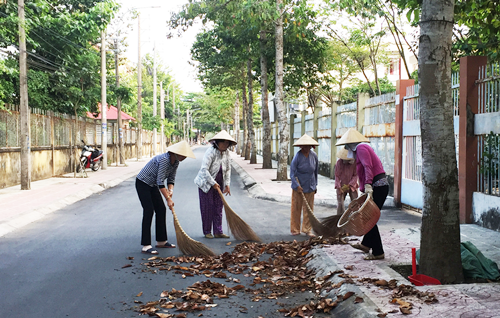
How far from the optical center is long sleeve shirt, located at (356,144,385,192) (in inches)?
243

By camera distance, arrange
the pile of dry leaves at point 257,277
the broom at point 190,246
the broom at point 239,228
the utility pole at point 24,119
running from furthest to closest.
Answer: the utility pole at point 24,119 < the broom at point 239,228 < the broom at point 190,246 < the pile of dry leaves at point 257,277

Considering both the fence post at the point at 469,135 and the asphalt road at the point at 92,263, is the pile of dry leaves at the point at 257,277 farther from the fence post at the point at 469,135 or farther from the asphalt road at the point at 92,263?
the fence post at the point at 469,135

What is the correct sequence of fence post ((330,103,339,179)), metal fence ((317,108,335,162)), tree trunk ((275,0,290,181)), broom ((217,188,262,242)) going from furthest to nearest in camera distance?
metal fence ((317,108,335,162))
fence post ((330,103,339,179))
tree trunk ((275,0,290,181))
broom ((217,188,262,242))

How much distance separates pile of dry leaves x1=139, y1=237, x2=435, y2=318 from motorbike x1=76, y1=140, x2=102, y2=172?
16.4 meters

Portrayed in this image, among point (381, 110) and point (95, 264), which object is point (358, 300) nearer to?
point (95, 264)

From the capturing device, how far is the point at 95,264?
20.9 ft

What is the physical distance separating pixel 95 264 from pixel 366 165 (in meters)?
3.54

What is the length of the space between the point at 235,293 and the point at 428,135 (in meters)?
2.51

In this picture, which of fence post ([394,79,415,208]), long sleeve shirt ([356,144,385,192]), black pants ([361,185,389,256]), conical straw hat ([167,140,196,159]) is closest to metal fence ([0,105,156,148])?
conical straw hat ([167,140,196,159])

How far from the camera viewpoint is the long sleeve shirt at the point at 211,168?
8.29m

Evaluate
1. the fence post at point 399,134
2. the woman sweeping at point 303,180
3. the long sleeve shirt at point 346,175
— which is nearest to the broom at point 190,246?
the woman sweeping at point 303,180

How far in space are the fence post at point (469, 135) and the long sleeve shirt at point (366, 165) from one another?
3559mm

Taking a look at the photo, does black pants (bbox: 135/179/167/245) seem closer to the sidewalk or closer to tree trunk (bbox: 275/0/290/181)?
the sidewalk

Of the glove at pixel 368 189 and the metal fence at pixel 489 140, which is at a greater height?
the metal fence at pixel 489 140
